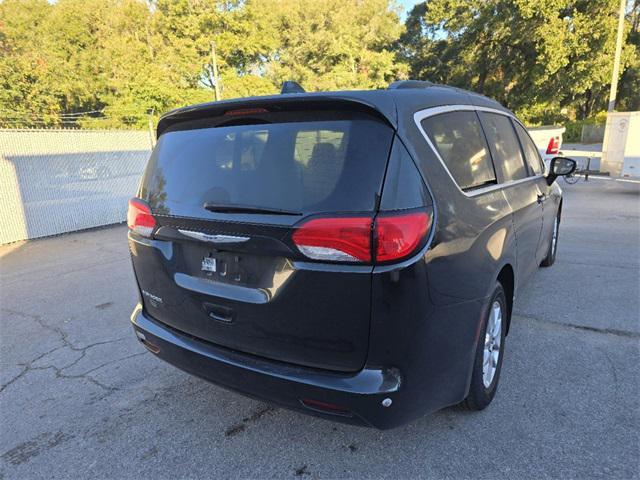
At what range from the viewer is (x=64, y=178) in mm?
8977

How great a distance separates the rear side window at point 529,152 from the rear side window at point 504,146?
0.61ft

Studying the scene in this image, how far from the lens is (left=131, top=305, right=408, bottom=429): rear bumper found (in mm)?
1820

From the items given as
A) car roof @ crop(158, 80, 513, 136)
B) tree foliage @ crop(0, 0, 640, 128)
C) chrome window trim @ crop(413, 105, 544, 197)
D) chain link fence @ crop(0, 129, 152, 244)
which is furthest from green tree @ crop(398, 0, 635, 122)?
→ car roof @ crop(158, 80, 513, 136)

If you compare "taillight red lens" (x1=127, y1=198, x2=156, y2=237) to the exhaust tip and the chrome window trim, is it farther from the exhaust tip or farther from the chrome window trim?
the chrome window trim

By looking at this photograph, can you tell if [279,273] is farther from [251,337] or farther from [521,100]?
[521,100]

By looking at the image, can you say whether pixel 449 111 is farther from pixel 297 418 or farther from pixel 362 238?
pixel 297 418

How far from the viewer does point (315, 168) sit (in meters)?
1.90

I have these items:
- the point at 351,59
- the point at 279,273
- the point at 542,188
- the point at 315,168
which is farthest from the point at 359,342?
the point at 351,59

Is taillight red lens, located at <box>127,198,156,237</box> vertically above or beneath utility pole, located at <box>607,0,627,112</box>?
beneath

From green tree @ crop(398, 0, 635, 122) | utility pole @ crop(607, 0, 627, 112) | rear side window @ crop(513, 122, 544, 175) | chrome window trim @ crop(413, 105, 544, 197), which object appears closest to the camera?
chrome window trim @ crop(413, 105, 544, 197)

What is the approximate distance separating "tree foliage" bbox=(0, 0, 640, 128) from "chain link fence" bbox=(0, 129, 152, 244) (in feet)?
65.0

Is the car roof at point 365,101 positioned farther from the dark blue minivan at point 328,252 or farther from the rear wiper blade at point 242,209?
the rear wiper blade at point 242,209

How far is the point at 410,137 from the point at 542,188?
2.46 meters

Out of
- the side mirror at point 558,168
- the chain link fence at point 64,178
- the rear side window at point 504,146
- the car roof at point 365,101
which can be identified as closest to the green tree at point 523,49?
the chain link fence at point 64,178
